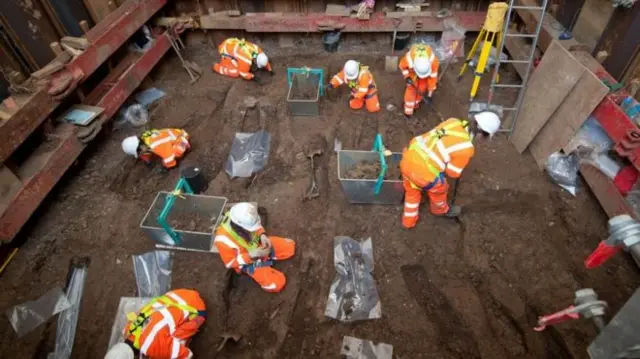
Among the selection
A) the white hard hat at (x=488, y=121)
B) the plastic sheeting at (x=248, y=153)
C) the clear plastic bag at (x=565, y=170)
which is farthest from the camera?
the plastic sheeting at (x=248, y=153)

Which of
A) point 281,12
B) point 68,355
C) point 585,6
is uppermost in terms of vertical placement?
point 585,6

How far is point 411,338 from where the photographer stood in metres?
3.88

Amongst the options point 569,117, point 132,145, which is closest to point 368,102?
point 569,117

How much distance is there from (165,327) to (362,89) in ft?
15.5

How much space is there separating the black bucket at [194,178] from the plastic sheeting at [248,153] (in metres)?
0.54

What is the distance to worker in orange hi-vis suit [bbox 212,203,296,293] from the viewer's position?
387 cm

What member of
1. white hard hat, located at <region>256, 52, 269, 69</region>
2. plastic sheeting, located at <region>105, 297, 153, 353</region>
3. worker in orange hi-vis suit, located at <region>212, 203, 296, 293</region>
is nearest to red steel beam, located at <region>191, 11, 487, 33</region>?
white hard hat, located at <region>256, 52, 269, 69</region>

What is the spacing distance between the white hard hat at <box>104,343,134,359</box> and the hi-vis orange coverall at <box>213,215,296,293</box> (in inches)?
47.3

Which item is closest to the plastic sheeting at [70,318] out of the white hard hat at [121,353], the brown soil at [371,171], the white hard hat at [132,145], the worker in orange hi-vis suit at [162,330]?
the worker in orange hi-vis suit at [162,330]

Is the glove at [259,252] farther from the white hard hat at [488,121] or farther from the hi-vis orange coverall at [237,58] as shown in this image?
the hi-vis orange coverall at [237,58]

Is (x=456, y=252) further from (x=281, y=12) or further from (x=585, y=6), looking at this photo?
(x=281, y=12)

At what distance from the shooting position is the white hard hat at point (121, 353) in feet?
10.2

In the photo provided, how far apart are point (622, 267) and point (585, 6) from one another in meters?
4.03

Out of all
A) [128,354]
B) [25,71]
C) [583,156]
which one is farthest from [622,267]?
[25,71]
